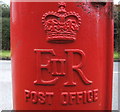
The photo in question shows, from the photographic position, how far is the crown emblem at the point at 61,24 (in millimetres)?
1439

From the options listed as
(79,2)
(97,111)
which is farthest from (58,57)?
(97,111)

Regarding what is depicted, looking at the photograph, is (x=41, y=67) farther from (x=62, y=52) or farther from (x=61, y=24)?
(x=61, y=24)

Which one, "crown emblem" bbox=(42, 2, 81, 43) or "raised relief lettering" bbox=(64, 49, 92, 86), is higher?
"crown emblem" bbox=(42, 2, 81, 43)

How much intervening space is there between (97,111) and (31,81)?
46 cm

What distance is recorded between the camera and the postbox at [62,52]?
146 cm

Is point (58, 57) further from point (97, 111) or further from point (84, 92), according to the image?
point (97, 111)

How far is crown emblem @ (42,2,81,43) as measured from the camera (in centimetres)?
144

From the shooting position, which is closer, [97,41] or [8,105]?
[97,41]

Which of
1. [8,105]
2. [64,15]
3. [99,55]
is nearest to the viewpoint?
[64,15]

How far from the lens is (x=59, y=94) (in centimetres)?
151

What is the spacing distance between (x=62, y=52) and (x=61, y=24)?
6.3 inches

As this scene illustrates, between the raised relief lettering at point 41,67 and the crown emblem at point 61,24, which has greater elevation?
the crown emblem at point 61,24

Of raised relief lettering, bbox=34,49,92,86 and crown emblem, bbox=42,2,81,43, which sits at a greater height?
crown emblem, bbox=42,2,81,43

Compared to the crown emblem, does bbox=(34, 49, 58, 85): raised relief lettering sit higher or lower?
lower
